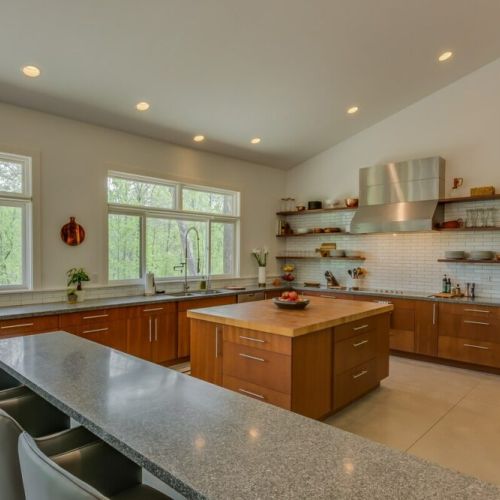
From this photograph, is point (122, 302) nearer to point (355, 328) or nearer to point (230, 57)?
point (355, 328)

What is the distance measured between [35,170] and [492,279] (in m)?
5.62

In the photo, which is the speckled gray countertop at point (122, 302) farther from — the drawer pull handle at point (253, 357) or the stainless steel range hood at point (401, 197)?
the drawer pull handle at point (253, 357)

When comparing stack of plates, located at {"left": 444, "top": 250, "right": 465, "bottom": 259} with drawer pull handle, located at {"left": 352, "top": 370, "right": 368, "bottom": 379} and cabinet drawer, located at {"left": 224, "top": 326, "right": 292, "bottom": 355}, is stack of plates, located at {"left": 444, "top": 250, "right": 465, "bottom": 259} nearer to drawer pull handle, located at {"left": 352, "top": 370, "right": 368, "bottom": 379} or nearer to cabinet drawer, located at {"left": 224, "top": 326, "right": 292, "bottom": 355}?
drawer pull handle, located at {"left": 352, "top": 370, "right": 368, "bottom": 379}

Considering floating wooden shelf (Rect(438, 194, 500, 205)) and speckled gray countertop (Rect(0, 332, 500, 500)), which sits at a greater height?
floating wooden shelf (Rect(438, 194, 500, 205))

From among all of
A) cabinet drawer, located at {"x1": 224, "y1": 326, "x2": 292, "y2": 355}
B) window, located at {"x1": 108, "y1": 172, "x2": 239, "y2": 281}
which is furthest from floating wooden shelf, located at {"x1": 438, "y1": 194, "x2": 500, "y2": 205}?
cabinet drawer, located at {"x1": 224, "y1": 326, "x2": 292, "y2": 355}

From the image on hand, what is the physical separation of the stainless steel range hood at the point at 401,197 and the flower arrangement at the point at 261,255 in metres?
1.59

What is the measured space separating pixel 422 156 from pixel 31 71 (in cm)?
493

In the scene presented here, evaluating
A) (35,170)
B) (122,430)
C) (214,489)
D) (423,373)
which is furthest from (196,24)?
(423,373)

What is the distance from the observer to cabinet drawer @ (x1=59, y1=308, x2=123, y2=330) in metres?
3.87

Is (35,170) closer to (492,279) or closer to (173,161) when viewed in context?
(173,161)

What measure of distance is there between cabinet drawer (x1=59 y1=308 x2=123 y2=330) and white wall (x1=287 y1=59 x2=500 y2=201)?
406 centimetres

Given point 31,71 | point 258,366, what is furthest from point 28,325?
point 31,71

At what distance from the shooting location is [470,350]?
15.6 ft

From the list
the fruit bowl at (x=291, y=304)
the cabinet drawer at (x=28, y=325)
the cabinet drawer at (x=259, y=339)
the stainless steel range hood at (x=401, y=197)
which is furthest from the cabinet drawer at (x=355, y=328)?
the cabinet drawer at (x=28, y=325)
